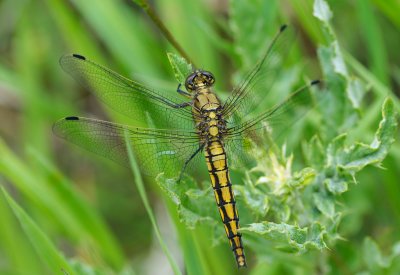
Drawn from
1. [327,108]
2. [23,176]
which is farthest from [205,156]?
[23,176]

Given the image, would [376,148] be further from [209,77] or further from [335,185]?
[209,77]

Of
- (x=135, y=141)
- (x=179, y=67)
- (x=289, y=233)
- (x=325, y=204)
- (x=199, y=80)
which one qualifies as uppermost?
(x=199, y=80)

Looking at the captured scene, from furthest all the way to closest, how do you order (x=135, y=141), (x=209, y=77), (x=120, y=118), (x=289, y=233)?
(x=120, y=118)
(x=209, y=77)
(x=135, y=141)
(x=289, y=233)

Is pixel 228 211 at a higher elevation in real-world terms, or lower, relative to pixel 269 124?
lower

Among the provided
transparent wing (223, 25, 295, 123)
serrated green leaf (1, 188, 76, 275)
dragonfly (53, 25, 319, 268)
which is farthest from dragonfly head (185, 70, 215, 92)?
serrated green leaf (1, 188, 76, 275)

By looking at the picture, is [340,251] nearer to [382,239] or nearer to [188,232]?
[382,239]

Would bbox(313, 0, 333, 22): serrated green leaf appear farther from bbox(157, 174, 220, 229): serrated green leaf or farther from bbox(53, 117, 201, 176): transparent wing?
bbox(157, 174, 220, 229): serrated green leaf

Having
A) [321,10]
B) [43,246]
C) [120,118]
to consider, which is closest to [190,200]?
[43,246]

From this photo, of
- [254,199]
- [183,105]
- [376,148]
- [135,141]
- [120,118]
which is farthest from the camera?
[120,118]
